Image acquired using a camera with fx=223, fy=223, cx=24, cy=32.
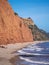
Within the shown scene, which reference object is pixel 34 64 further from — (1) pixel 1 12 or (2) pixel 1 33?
(1) pixel 1 12

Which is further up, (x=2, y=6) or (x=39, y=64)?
(x=2, y=6)

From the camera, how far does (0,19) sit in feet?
164

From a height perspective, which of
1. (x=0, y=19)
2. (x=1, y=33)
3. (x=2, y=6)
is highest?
(x=2, y=6)

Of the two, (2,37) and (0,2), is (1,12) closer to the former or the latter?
(0,2)

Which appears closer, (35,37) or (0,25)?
(0,25)

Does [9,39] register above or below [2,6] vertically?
below

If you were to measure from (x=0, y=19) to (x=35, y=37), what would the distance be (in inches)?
2997

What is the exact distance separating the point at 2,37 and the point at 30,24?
3627 inches

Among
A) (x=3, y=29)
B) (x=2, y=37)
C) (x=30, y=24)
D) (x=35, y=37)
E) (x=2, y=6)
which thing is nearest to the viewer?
(x=2, y=37)

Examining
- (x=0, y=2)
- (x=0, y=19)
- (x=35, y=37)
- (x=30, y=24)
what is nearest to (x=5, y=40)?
(x=0, y=19)

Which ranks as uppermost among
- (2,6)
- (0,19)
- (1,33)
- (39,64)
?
(2,6)

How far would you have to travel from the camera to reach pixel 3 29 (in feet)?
159

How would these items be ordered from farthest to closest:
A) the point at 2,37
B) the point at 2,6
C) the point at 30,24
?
the point at 30,24 → the point at 2,6 → the point at 2,37

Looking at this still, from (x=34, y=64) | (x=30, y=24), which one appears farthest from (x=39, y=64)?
(x=30, y=24)
